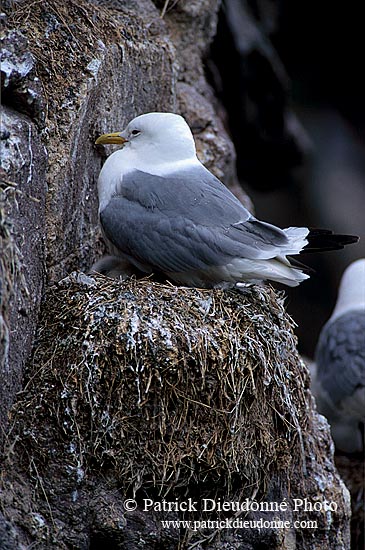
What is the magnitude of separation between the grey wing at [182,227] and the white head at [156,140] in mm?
226

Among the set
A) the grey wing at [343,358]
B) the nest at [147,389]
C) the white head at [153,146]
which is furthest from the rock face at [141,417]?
the grey wing at [343,358]

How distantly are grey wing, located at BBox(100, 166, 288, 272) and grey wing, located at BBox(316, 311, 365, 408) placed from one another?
1497mm

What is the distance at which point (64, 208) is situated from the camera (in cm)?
354

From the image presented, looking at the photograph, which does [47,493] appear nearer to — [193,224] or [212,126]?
[193,224]

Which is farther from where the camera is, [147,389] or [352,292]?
[352,292]

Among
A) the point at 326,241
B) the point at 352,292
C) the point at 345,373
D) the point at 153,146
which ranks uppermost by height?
the point at 153,146

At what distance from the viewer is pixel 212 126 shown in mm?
5566

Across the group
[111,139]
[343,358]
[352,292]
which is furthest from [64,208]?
[352,292]

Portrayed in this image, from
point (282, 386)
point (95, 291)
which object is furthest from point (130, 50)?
point (282, 386)

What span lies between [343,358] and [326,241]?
1470 mm

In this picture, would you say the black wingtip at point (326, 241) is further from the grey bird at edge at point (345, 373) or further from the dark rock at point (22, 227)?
the grey bird at edge at point (345, 373)

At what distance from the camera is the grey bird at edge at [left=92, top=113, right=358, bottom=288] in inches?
134

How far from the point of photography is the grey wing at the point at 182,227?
11.2ft

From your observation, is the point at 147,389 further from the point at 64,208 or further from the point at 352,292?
the point at 352,292
